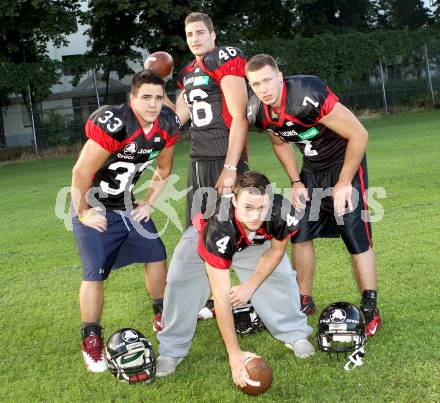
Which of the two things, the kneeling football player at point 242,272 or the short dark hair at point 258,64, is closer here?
the kneeling football player at point 242,272

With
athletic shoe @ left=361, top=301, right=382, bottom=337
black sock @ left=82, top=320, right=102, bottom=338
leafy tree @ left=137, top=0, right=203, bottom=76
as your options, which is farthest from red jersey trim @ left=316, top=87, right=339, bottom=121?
leafy tree @ left=137, top=0, right=203, bottom=76

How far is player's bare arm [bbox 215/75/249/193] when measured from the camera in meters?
4.84

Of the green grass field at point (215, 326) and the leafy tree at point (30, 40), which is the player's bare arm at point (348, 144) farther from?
the leafy tree at point (30, 40)

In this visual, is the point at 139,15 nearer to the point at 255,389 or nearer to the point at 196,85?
the point at 196,85

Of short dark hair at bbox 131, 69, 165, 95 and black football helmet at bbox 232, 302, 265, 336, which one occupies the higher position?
short dark hair at bbox 131, 69, 165, 95

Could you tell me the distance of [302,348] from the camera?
14.0 feet

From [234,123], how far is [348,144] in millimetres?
895

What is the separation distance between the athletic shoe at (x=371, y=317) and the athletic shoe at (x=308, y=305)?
518 millimetres

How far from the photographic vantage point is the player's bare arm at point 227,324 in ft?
12.2

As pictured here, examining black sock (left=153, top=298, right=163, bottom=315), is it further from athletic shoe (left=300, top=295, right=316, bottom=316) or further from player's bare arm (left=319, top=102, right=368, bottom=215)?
player's bare arm (left=319, top=102, right=368, bottom=215)

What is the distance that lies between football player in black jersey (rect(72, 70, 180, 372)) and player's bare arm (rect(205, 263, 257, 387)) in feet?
3.28

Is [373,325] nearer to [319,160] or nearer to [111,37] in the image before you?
[319,160]

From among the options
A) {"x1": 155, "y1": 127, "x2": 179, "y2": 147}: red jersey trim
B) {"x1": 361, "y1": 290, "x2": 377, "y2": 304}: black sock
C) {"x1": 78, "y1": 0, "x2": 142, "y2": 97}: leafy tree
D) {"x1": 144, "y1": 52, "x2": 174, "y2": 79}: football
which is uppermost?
{"x1": 78, "y1": 0, "x2": 142, "y2": 97}: leafy tree

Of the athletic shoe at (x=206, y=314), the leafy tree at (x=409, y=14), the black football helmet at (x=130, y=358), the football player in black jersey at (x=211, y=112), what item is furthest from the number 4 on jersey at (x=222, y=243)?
the leafy tree at (x=409, y=14)
